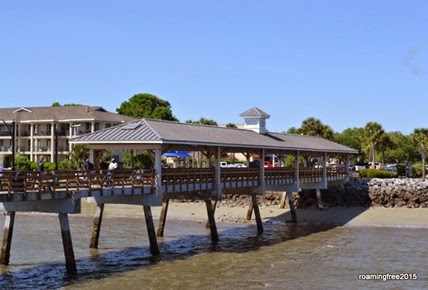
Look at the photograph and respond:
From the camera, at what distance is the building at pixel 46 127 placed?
74875 millimetres

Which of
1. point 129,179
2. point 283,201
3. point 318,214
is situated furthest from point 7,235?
point 283,201

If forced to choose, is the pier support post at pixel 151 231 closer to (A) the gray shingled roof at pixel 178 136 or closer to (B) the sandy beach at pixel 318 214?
(A) the gray shingled roof at pixel 178 136

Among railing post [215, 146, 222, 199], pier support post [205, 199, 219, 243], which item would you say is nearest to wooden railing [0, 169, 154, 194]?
railing post [215, 146, 222, 199]

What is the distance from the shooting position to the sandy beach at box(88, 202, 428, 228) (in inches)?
1523

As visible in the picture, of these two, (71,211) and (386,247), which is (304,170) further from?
(71,211)

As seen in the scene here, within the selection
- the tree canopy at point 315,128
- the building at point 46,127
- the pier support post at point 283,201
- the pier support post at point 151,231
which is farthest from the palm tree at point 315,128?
the pier support post at point 151,231

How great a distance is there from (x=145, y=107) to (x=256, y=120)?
5309 centimetres

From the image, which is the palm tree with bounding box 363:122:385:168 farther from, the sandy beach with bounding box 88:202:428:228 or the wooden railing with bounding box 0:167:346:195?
the wooden railing with bounding box 0:167:346:195

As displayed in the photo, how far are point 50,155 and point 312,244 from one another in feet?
168

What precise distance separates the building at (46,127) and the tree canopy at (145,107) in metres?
10.1

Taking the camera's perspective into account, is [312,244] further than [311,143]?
No

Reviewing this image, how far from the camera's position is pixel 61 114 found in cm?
7669

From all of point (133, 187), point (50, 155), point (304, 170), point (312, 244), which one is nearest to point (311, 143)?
point (304, 170)

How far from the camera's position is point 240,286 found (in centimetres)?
2069
